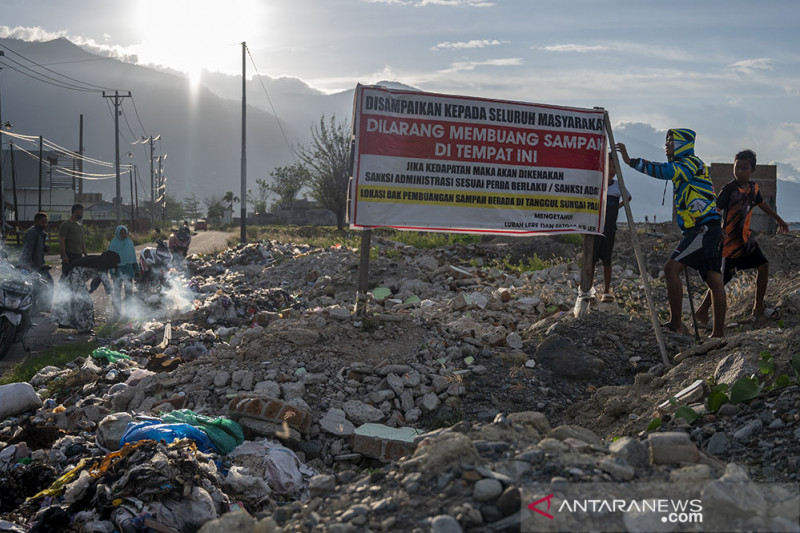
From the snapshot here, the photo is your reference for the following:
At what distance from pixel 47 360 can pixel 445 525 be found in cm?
722

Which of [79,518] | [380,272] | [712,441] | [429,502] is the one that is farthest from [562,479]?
[380,272]

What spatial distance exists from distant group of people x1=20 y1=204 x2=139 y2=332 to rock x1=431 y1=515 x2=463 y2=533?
8945mm

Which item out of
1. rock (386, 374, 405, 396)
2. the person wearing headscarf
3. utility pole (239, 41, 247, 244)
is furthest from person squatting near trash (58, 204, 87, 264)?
utility pole (239, 41, 247, 244)

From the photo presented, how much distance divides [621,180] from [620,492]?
14.9ft

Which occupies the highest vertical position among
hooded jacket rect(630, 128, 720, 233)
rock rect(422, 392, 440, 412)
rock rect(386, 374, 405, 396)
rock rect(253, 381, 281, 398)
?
hooded jacket rect(630, 128, 720, 233)

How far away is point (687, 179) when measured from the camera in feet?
20.1

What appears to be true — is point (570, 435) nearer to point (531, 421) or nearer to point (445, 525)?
point (531, 421)

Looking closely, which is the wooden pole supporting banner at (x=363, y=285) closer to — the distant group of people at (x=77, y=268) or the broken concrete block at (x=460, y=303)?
the broken concrete block at (x=460, y=303)

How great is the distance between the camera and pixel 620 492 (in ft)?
8.54

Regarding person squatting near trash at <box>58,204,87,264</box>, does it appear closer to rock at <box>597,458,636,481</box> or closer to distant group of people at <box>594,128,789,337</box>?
distant group of people at <box>594,128,789,337</box>

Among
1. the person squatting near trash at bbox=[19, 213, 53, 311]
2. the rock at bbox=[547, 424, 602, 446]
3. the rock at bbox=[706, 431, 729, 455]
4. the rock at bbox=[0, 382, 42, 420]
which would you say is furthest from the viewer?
the person squatting near trash at bbox=[19, 213, 53, 311]

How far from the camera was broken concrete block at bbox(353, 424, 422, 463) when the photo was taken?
4711mm

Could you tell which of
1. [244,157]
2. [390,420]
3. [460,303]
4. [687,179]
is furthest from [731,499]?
[244,157]

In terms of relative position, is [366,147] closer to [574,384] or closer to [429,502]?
[574,384]
